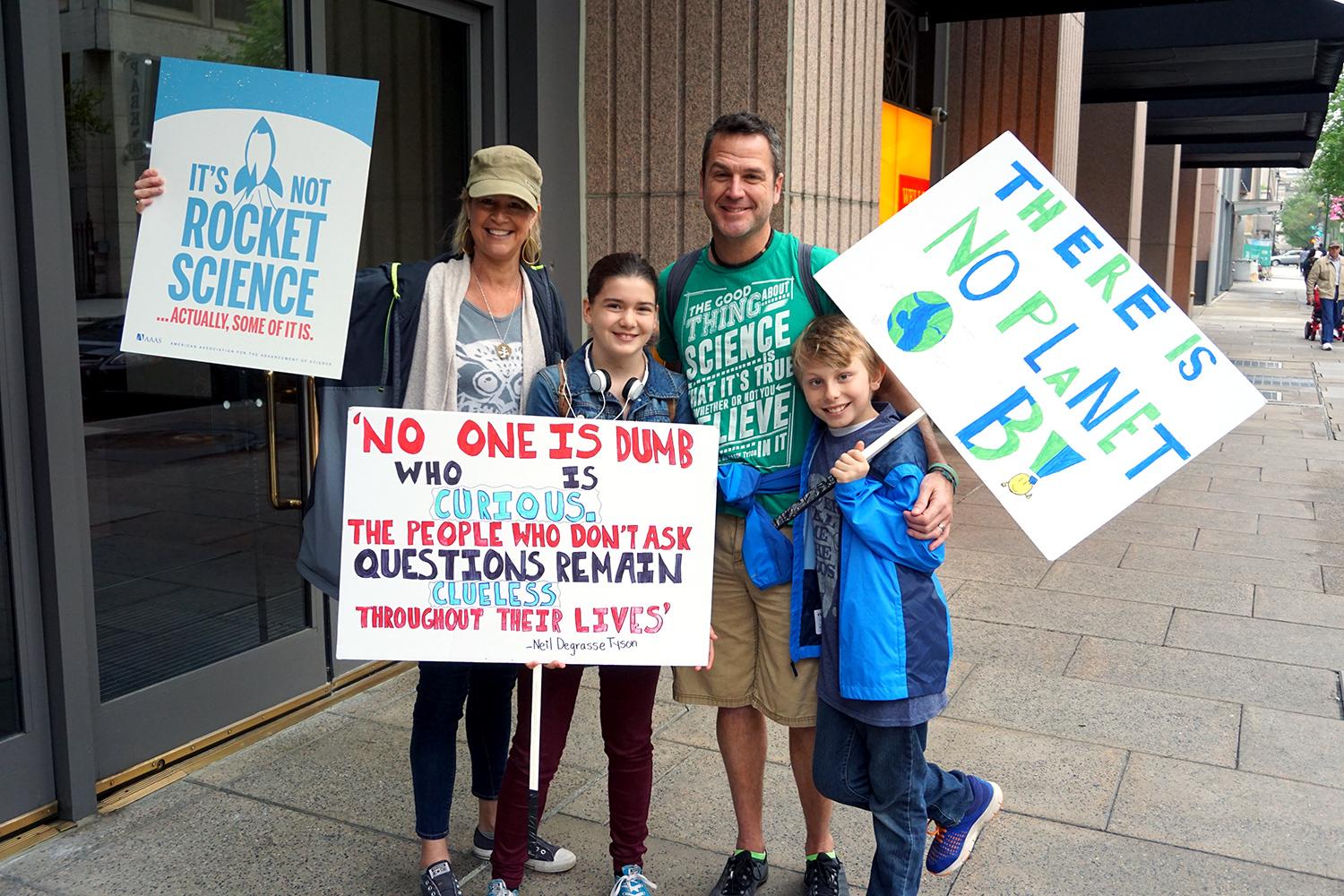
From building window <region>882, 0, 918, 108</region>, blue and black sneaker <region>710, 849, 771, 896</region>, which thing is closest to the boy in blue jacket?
blue and black sneaker <region>710, 849, 771, 896</region>

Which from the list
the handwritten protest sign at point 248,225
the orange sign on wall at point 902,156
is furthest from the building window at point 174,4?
the orange sign on wall at point 902,156

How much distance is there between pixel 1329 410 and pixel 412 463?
13.2 m

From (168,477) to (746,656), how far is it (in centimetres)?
215

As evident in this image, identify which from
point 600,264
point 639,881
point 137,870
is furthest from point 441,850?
point 600,264

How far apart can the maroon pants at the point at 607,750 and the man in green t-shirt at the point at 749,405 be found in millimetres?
209

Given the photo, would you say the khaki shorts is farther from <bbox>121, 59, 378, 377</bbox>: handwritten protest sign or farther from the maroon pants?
<bbox>121, 59, 378, 377</bbox>: handwritten protest sign

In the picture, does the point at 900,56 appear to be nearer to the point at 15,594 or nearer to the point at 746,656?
the point at 746,656

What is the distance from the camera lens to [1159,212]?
82.9ft

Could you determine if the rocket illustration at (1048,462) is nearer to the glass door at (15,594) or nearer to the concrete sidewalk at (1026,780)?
the concrete sidewalk at (1026,780)

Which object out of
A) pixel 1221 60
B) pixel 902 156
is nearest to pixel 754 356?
pixel 902 156

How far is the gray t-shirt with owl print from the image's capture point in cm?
293

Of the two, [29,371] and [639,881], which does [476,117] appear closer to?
[29,371]

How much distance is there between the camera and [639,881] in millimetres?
3025

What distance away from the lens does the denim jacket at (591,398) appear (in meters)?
2.84
